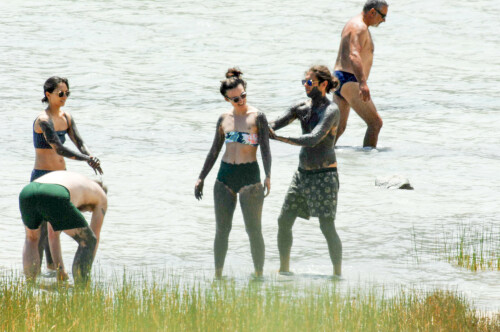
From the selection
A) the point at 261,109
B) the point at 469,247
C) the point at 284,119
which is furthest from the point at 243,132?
the point at 261,109

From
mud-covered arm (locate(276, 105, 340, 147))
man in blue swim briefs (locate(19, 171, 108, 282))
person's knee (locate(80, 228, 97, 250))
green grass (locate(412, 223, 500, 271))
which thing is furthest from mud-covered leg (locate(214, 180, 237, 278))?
green grass (locate(412, 223, 500, 271))

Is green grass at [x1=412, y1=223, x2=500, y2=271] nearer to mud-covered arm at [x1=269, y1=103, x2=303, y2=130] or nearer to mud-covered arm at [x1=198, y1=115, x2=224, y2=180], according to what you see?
mud-covered arm at [x1=269, y1=103, x2=303, y2=130]

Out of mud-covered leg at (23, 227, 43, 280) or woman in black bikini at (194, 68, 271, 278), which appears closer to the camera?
mud-covered leg at (23, 227, 43, 280)

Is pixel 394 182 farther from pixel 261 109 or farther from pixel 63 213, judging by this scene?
pixel 261 109

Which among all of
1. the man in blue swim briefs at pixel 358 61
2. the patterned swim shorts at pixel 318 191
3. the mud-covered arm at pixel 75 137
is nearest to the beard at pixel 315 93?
the patterned swim shorts at pixel 318 191

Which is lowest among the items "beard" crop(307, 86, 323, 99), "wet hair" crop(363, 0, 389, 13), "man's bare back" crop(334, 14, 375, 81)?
"beard" crop(307, 86, 323, 99)

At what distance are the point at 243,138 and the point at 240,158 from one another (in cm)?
14

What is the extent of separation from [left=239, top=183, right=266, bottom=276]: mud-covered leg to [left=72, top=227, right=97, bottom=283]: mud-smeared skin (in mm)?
1117

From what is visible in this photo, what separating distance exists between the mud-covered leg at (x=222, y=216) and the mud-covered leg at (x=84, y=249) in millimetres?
947

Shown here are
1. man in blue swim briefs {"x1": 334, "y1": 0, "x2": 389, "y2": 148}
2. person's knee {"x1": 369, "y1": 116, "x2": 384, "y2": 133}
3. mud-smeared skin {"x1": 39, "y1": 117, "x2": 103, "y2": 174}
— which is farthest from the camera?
person's knee {"x1": 369, "y1": 116, "x2": 384, "y2": 133}

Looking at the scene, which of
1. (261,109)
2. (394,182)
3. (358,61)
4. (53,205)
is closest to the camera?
(53,205)

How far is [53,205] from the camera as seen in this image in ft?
20.5

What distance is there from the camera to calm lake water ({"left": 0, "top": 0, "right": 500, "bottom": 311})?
8008 mm

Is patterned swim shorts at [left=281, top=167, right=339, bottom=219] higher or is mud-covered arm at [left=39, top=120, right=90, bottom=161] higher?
mud-covered arm at [left=39, top=120, right=90, bottom=161]
